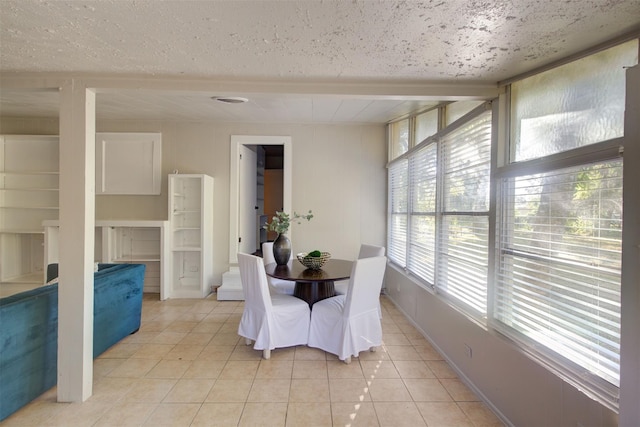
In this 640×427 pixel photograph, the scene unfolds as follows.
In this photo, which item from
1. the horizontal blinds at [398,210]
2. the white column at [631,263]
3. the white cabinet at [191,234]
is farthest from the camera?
the white cabinet at [191,234]

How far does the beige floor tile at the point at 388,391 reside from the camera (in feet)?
6.84

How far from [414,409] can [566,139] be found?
1.90 m

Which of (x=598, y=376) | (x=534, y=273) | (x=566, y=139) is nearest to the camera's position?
(x=598, y=376)

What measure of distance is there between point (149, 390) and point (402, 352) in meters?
2.11

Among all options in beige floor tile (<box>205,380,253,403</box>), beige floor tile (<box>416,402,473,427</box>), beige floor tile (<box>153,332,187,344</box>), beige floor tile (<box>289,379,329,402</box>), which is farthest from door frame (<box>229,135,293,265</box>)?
beige floor tile (<box>416,402,473,427</box>)

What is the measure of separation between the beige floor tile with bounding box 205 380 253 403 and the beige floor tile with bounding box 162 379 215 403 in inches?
1.9

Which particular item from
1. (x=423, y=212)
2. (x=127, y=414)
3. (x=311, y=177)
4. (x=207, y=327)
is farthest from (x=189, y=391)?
(x=311, y=177)

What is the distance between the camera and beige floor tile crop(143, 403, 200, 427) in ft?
6.06

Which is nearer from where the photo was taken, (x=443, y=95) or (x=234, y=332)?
(x=443, y=95)

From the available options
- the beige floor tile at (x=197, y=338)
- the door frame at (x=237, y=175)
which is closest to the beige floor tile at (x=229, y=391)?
the beige floor tile at (x=197, y=338)

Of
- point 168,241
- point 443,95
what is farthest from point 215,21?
point 168,241

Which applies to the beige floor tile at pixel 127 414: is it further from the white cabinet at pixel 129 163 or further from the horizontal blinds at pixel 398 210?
the white cabinet at pixel 129 163

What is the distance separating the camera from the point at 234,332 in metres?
3.18

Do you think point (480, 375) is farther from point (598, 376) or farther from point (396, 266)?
point (396, 266)
